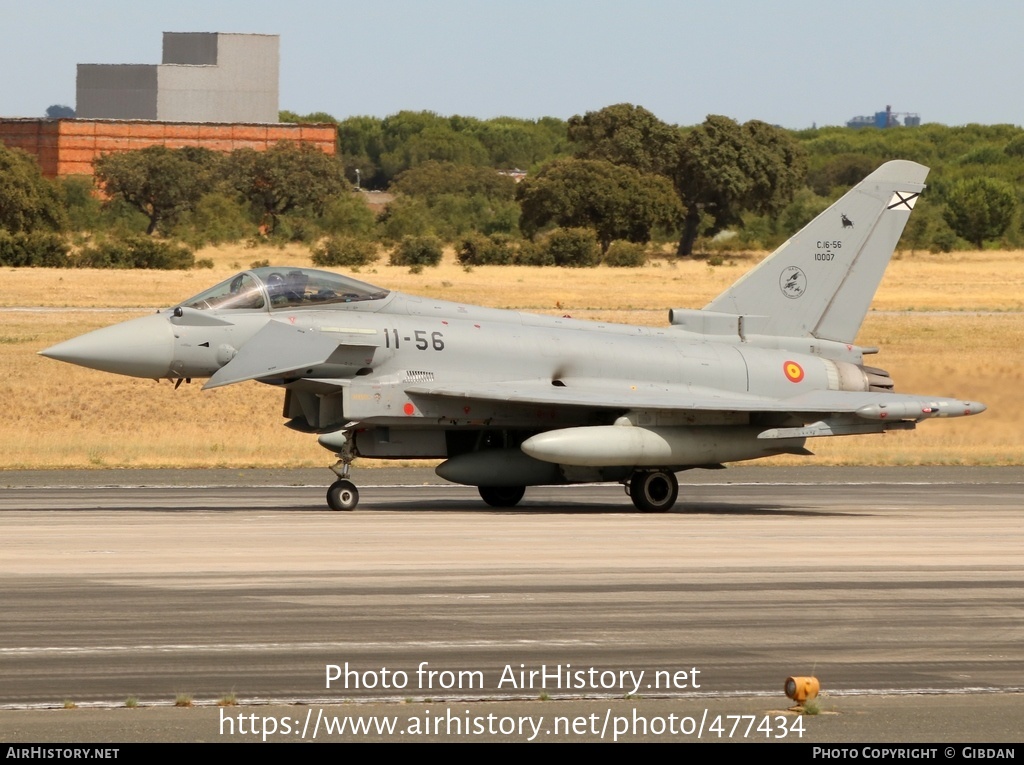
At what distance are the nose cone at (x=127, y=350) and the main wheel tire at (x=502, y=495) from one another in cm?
473

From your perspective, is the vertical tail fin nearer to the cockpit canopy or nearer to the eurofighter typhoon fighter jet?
the eurofighter typhoon fighter jet

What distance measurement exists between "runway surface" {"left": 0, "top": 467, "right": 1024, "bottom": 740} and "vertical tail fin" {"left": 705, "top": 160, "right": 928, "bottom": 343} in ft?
8.43

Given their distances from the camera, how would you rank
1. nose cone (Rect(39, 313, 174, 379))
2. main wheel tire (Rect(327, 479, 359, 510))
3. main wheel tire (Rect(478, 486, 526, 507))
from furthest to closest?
main wheel tire (Rect(478, 486, 526, 507)) < main wheel tire (Rect(327, 479, 359, 510)) < nose cone (Rect(39, 313, 174, 379))

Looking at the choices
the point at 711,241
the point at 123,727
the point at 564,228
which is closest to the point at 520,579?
the point at 123,727

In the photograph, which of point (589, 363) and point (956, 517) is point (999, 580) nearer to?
point (956, 517)

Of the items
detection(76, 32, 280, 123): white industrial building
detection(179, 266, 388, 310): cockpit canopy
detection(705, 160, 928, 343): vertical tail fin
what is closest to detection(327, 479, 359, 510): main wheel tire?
detection(179, 266, 388, 310): cockpit canopy

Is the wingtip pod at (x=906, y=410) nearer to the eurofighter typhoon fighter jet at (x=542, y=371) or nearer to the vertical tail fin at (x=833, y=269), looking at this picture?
the eurofighter typhoon fighter jet at (x=542, y=371)

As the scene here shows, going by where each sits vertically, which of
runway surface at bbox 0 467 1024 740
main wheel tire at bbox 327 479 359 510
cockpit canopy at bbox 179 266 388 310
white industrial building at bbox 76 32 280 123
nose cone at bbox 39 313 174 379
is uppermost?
white industrial building at bbox 76 32 280 123

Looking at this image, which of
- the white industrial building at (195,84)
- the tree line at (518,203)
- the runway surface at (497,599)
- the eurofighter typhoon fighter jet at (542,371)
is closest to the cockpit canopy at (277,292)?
the eurofighter typhoon fighter jet at (542,371)

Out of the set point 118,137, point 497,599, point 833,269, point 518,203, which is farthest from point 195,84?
point 497,599

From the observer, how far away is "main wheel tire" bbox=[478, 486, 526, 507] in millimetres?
20750

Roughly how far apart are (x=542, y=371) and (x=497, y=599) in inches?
309

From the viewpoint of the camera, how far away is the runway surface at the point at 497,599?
9516mm

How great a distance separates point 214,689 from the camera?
9148mm
